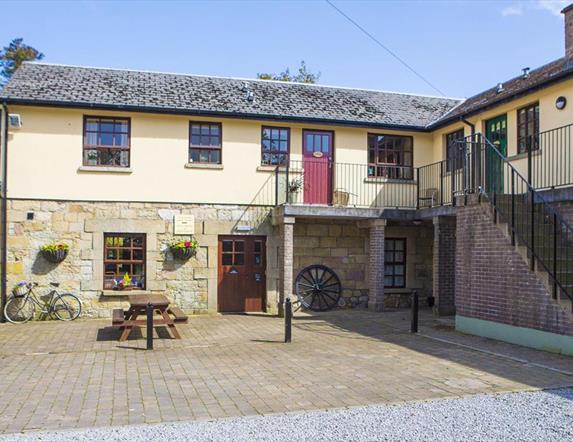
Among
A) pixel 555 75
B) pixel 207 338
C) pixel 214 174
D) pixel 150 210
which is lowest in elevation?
pixel 207 338

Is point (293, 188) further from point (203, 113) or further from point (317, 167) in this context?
point (203, 113)

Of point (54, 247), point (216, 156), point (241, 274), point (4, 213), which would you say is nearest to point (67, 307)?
point (54, 247)

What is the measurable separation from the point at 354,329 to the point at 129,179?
6.68 m

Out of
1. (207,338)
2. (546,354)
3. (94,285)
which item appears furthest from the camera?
(94,285)

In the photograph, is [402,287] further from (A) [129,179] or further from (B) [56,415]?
(B) [56,415]

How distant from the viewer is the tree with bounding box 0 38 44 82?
3647 centimetres

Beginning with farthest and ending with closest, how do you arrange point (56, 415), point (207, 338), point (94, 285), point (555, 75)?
point (94, 285), point (555, 75), point (207, 338), point (56, 415)

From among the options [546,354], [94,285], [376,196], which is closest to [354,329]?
[546,354]

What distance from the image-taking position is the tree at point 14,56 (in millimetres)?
36469

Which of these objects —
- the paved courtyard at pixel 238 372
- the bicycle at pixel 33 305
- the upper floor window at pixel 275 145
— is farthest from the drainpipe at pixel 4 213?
the upper floor window at pixel 275 145

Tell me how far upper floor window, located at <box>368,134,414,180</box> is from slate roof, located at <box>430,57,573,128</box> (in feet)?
3.35

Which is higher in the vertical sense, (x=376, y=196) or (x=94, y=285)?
(x=376, y=196)

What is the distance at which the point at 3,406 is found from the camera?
621 cm

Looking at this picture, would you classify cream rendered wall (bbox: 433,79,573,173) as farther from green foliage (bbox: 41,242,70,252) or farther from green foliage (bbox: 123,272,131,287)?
green foliage (bbox: 41,242,70,252)
